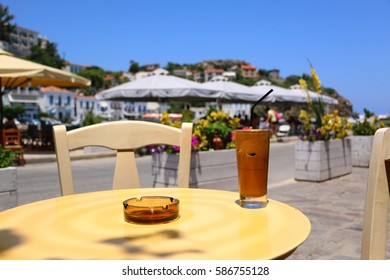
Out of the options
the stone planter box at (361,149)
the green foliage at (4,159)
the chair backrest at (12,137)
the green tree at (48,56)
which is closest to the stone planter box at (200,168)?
the green foliage at (4,159)

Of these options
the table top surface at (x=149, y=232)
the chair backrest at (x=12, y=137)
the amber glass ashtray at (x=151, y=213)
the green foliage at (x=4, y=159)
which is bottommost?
the chair backrest at (x=12, y=137)

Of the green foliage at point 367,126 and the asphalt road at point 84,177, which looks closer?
the asphalt road at point 84,177

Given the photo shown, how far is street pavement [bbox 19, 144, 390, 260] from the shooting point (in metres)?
2.87

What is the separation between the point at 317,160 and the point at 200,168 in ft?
8.46

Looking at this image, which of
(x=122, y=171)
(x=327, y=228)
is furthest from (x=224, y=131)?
(x=122, y=171)

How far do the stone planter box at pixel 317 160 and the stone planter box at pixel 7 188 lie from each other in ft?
14.8

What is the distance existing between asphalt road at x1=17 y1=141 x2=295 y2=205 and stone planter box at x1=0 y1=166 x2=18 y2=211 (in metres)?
2.32

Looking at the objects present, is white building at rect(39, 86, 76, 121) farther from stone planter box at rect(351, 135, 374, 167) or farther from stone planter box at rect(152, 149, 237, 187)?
stone planter box at rect(152, 149, 237, 187)

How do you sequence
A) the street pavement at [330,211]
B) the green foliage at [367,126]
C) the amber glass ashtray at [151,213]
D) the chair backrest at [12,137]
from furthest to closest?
the chair backrest at [12,137], the green foliage at [367,126], the street pavement at [330,211], the amber glass ashtray at [151,213]

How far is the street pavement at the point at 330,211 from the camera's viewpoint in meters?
2.87

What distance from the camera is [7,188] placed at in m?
2.71

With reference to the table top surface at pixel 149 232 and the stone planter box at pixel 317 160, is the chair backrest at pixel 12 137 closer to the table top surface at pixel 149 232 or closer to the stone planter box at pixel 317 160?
the stone planter box at pixel 317 160

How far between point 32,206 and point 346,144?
6.41m

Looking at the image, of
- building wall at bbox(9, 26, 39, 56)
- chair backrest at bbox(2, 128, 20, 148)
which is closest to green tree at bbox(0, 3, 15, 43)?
building wall at bbox(9, 26, 39, 56)
